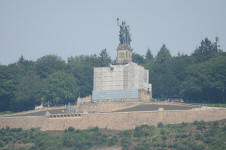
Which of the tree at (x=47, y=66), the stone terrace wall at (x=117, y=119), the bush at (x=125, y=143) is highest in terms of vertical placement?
the tree at (x=47, y=66)

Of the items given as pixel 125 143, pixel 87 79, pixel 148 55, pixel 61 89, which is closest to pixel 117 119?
pixel 125 143

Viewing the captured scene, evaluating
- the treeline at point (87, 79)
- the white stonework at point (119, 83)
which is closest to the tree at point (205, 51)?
the treeline at point (87, 79)

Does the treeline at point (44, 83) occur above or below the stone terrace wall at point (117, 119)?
above

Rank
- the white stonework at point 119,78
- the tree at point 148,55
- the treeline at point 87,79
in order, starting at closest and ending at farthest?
the treeline at point 87,79, the white stonework at point 119,78, the tree at point 148,55

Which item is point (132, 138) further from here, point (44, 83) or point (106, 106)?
point (44, 83)

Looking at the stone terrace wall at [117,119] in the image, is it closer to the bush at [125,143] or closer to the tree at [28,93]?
the bush at [125,143]

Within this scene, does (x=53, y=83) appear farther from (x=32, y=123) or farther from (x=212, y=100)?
(x=212, y=100)

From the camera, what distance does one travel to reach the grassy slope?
86725 millimetres

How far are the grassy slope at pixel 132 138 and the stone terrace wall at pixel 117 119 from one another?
4.67ft

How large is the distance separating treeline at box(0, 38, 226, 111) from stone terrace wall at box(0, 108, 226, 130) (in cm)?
1205

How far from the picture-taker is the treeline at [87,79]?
362ft

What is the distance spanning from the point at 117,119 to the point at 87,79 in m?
27.9

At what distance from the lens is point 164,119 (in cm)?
9575

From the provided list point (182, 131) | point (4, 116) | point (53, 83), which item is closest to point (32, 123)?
point (4, 116)
